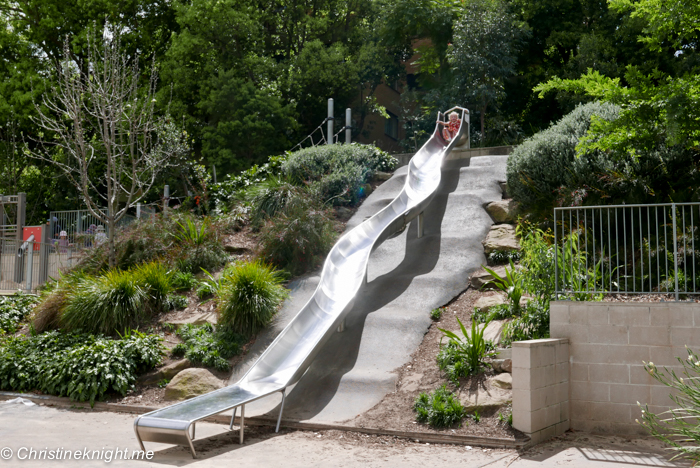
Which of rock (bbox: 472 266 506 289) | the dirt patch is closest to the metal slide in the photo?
the dirt patch

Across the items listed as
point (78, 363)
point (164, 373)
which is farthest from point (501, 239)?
point (78, 363)

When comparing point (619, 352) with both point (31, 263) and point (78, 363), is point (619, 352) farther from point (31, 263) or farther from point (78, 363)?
point (31, 263)

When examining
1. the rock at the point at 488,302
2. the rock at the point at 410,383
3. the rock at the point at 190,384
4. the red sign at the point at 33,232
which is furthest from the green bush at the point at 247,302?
the red sign at the point at 33,232

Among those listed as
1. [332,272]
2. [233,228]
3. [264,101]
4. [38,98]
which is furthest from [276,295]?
[38,98]

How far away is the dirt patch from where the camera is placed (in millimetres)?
6906

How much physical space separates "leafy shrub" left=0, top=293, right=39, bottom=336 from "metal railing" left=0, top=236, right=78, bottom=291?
0.63 m

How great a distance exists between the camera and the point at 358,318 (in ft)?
32.9

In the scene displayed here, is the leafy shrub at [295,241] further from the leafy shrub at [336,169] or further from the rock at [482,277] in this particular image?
the rock at [482,277]

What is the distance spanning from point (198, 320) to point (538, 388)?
625cm

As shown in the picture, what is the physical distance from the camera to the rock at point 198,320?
10.5 meters

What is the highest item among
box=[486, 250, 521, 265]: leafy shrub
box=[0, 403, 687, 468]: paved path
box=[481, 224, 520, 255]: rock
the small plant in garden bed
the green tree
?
the green tree

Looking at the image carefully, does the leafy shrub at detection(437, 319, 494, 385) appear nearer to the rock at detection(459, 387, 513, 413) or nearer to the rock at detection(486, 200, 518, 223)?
the rock at detection(459, 387, 513, 413)

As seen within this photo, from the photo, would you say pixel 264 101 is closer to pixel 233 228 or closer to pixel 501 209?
pixel 233 228

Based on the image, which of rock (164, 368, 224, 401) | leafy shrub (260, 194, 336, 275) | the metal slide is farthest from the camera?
leafy shrub (260, 194, 336, 275)
